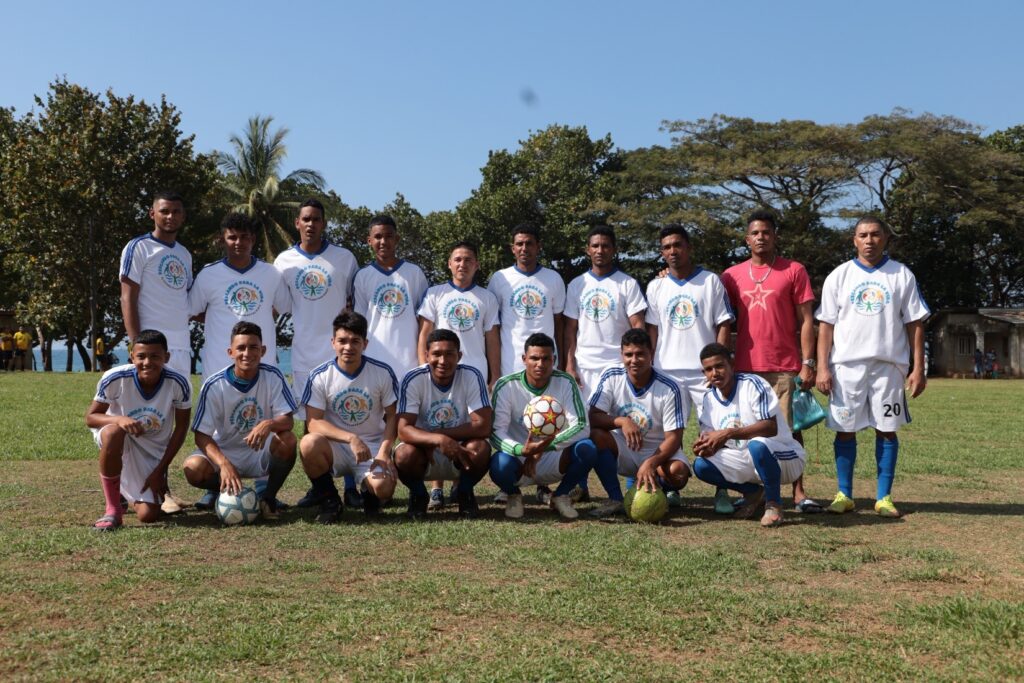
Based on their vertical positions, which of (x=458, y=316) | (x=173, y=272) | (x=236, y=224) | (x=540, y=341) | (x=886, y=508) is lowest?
(x=886, y=508)

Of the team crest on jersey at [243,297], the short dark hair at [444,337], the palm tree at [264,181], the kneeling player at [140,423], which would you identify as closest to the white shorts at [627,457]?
the short dark hair at [444,337]

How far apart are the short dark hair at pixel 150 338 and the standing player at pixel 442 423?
1.75 meters

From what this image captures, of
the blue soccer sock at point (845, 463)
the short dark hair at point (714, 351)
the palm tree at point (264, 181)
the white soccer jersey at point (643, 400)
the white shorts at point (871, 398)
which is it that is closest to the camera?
the short dark hair at point (714, 351)

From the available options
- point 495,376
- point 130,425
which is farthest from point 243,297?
point 495,376

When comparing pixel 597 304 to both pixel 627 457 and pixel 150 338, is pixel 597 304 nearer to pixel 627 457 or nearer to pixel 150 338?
pixel 627 457

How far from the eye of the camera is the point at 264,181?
39656 mm

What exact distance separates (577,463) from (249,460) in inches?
95.0

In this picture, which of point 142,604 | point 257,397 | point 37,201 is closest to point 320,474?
point 257,397

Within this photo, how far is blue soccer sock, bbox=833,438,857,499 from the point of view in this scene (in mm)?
6863

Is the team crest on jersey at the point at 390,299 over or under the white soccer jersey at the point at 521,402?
over

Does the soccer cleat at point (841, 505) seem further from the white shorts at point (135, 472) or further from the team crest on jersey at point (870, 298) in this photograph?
the white shorts at point (135, 472)

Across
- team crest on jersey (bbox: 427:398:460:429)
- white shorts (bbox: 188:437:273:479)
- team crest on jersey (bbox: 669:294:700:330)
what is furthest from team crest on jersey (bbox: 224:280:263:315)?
team crest on jersey (bbox: 669:294:700:330)

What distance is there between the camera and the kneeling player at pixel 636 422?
6492mm

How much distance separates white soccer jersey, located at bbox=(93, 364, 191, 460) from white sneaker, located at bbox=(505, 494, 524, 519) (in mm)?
2456
